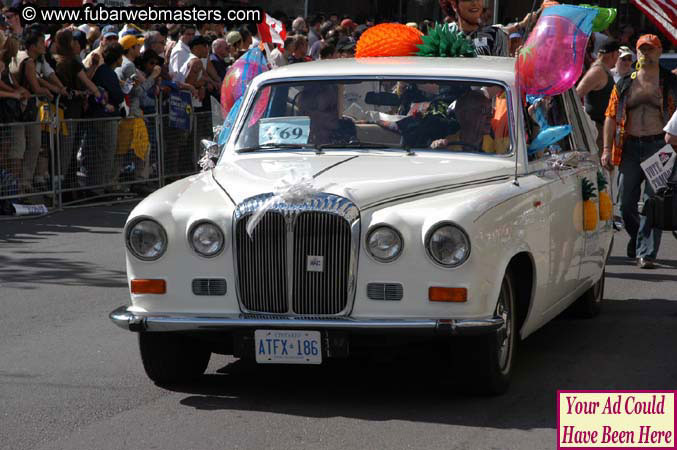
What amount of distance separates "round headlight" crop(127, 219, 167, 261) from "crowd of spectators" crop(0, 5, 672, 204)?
21.6 ft

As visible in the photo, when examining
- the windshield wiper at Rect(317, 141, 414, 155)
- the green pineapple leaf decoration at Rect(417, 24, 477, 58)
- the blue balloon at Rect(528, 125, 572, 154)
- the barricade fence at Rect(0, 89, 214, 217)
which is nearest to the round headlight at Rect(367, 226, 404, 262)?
the windshield wiper at Rect(317, 141, 414, 155)

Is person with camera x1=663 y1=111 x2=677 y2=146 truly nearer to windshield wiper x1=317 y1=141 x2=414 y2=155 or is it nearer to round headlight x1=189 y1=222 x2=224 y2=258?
windshield wiper x1=317 y1=141 x2=414 y2=155

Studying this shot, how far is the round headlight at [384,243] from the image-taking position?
5949 mm

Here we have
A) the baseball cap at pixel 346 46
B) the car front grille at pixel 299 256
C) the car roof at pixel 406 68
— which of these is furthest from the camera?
the baseball cap at pixel 346 46

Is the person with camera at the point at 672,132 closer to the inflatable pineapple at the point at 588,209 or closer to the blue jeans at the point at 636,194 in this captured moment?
the inflatable pineapple at the point at 588,209

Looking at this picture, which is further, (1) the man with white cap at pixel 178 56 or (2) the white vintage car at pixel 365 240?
(1) the man with white cap at pixel 178 56

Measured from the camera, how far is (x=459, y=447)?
5508mm

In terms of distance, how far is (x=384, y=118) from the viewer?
7309 mm

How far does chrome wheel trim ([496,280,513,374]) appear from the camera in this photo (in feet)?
20.7

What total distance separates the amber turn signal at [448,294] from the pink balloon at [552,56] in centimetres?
200

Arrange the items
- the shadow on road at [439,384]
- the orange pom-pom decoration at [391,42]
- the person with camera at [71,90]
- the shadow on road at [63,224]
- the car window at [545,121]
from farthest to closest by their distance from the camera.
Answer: the person with camera at [71,90], the shadow on road at [63,224], the orange pom-pom decoration at [391,42], the car window at [545,121], the shadow on road at [439,384]

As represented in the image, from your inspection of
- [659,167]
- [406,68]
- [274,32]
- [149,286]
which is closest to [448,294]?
[149,286]

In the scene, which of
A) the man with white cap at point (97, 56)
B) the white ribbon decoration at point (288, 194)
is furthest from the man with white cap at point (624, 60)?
the white ribbon decoration at point (288, 194)

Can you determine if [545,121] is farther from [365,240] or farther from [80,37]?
[80,37]
